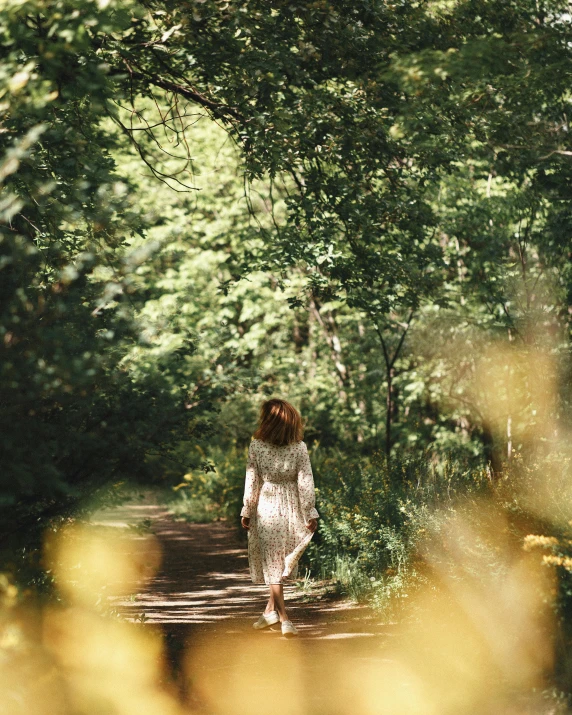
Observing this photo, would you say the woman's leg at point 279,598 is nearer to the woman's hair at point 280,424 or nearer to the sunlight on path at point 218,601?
the sunlight on path at point 218,601

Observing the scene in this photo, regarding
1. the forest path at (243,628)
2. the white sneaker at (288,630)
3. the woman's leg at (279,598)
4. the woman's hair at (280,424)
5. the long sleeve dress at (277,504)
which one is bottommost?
the forest path at (243,628)

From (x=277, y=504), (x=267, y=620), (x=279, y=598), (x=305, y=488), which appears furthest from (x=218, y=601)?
(x=305, y=488)

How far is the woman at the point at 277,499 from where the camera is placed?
262 inches

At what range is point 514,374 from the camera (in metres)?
13.4

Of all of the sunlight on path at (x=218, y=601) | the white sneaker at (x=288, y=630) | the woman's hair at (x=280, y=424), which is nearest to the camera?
the white sneaker at (x=288, y=630)

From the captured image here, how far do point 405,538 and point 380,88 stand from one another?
167 inches

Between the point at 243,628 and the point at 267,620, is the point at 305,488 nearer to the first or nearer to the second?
the point at 267,620

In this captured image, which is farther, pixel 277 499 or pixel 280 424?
pixel 277 499

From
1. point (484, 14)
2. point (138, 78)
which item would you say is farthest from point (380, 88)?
point (138, 78)

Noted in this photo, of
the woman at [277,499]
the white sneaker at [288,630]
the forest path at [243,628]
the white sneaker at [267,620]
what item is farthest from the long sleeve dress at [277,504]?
the forest path at [243,628]

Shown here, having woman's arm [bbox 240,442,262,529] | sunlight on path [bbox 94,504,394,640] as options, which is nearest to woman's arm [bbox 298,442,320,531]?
woman's arm [bbox 240,442,262,529]

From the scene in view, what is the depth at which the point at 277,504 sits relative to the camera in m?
6.75

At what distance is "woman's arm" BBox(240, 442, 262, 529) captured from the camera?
6.75 meters

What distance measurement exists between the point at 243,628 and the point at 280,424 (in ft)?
5.73
